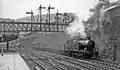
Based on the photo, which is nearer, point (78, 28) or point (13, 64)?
point (13, 64)

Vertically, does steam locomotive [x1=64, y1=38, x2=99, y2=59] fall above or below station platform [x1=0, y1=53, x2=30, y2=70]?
above

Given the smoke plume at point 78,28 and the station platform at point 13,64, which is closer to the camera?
the station platform at point 13,64

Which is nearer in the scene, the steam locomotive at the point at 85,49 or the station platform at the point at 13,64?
A: the station platform at the point at 13,64

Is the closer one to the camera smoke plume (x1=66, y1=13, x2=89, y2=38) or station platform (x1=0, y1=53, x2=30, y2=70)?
station platform (x1=0, y1=53, x2=30, y2=70)

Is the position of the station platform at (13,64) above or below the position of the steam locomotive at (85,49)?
below

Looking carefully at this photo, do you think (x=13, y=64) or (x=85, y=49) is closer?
(x=13, y=64)

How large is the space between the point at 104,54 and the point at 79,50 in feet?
12.2

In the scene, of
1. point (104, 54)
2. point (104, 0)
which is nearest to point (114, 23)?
point (104, 54)

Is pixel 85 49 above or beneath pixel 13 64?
above

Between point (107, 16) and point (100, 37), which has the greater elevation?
point (107, 16)

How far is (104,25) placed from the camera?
32938 mm

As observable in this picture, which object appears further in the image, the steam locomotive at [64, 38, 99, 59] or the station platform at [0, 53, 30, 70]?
the steam locomotive at [64, 38, 99, 59]

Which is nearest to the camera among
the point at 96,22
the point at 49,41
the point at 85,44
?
the point at 85,44

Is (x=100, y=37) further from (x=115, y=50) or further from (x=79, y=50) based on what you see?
(x=115, y=50)
